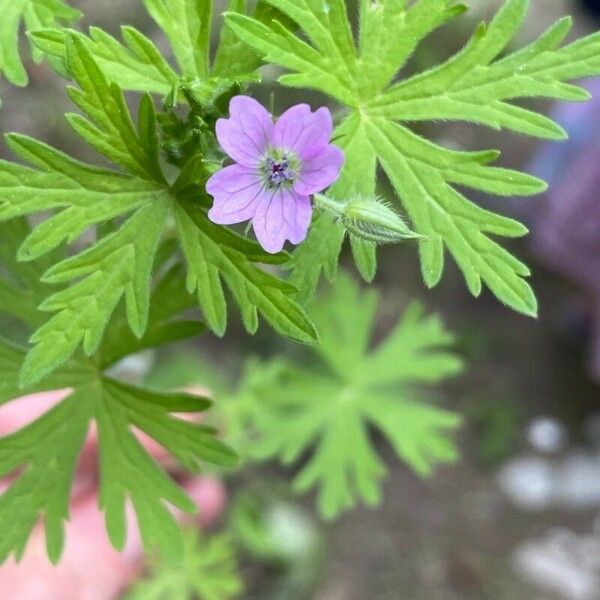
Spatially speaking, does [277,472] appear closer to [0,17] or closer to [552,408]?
[552,408]

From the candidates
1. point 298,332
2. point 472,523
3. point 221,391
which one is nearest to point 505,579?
point 472,523

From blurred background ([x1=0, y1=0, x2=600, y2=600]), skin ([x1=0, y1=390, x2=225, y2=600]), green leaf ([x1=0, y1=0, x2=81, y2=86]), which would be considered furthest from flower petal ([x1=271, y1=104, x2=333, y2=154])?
blurred background ([x1=0, y1=0, x2=600, y2=600])

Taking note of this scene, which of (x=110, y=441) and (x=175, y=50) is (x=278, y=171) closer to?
(x=175, y=50)

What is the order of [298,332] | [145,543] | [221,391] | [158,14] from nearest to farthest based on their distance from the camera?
[298,332] → [158,14] → [145,543] → [221,391]

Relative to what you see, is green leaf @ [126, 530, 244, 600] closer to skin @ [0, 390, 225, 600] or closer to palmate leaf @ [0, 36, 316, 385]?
skin @ [0, 390, 225, 600]

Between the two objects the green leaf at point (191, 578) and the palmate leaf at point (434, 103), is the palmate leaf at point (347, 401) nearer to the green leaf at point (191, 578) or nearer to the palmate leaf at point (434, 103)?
the green leaf at point (191, 578)

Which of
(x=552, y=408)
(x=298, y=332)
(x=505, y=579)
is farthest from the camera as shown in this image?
(x=552, y=408)

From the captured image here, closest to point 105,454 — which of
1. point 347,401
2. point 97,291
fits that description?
point 97,291
